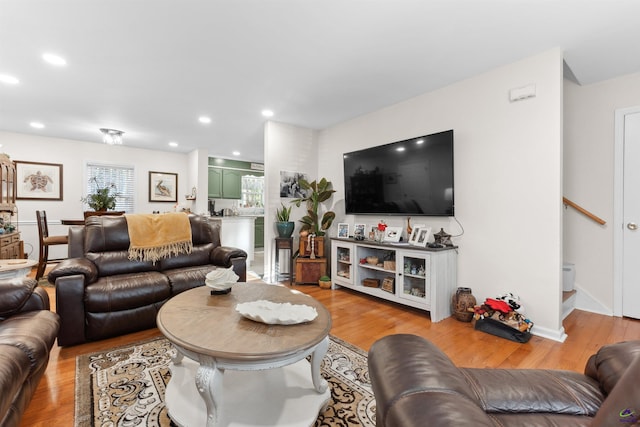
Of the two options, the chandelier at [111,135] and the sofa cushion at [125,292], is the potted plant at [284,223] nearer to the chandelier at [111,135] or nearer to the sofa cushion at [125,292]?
the sofa cushion at [125,292]

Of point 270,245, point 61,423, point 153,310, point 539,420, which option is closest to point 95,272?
point 153,310

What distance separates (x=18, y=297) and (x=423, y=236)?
127 inches

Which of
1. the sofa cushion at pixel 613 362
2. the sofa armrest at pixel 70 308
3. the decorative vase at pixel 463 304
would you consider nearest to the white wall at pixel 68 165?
the sofa armrest at pixel 70 308

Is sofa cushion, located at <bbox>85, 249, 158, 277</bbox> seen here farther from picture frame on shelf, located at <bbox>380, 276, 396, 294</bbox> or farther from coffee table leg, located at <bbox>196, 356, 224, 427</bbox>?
picture frame on shelf, located at <bbox>380, 276, 396, 294</bbox>

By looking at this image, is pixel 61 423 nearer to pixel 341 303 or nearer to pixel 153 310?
pixel 153 310

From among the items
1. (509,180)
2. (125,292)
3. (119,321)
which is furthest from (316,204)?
(119,321)

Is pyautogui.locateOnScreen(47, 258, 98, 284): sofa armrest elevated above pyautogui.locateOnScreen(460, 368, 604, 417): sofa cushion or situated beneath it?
elevated above

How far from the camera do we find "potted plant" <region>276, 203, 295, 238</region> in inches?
159

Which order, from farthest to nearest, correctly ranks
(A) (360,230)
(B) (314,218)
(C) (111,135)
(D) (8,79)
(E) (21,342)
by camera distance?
(C) (111,135) < (B) (314,218) < (A) (360,230) < (D) (8,79) < (E) (21,342)

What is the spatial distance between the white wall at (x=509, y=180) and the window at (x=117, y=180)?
578 cm

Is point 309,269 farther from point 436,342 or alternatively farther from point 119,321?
point 119,321

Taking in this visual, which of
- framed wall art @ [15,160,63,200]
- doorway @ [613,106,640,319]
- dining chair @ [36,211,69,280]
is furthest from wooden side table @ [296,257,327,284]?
framed wall art @ [15,160,63,200]

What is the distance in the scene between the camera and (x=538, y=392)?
963mm

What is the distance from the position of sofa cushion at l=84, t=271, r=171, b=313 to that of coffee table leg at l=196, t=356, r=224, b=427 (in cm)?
151
